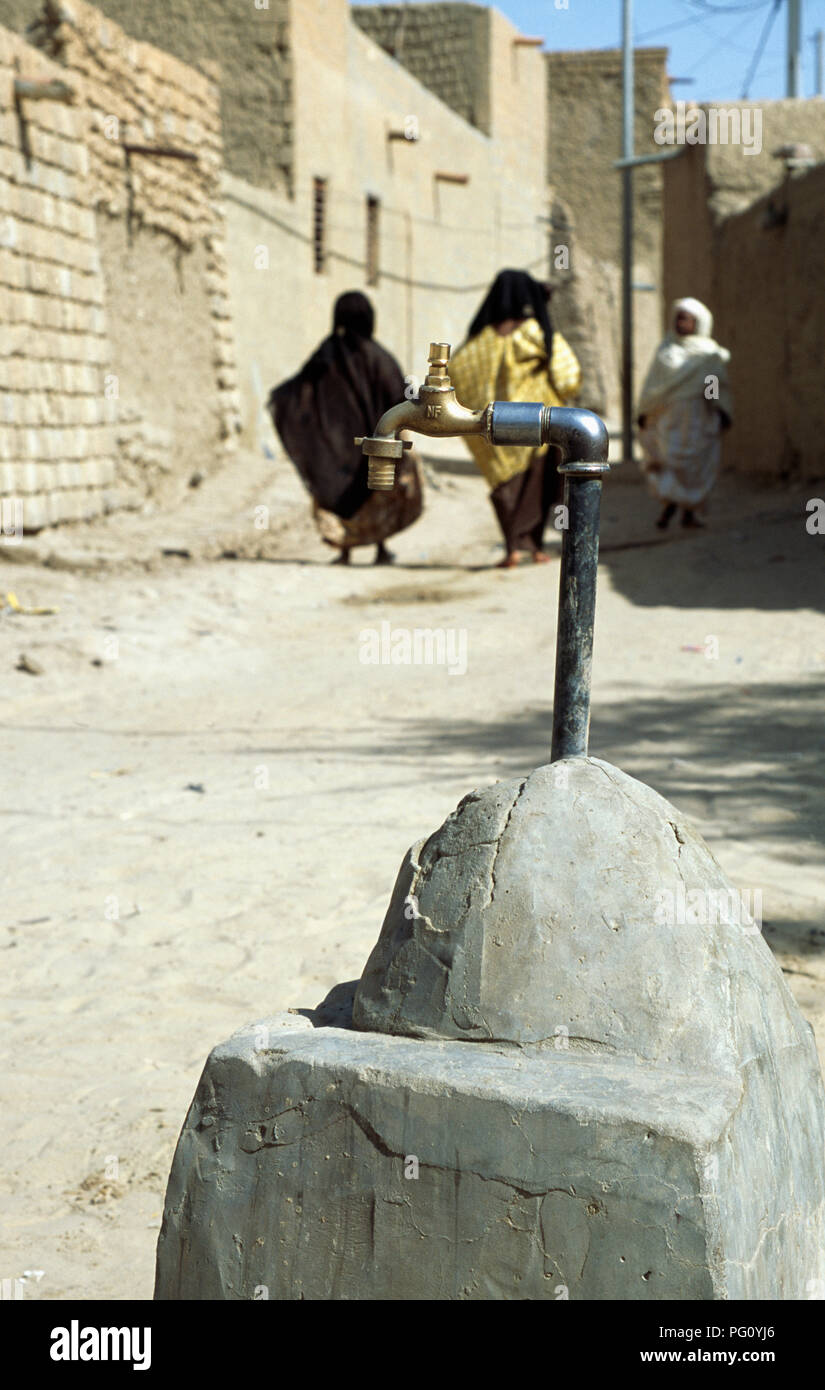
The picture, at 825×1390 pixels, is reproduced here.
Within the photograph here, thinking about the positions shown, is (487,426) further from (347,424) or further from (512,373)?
(347,424)

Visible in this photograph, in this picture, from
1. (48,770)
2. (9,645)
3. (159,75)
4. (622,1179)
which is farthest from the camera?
(159,75)

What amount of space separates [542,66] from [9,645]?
20838mm

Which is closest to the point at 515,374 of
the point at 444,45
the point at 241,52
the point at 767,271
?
the point at 767,271

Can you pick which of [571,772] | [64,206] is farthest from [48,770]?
[64,206]

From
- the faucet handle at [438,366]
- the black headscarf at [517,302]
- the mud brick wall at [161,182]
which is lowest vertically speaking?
the faucet handle at [438,366]

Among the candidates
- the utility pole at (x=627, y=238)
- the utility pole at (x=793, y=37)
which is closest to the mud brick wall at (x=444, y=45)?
the utility pole at (x=627, y=238)

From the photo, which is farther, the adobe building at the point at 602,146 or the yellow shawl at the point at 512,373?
the adobe building at the point at 602,146

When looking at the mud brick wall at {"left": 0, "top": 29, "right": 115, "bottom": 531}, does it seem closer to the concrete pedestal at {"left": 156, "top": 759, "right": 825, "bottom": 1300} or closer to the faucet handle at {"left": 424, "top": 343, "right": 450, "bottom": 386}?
the faucet handle at {"left": 424, "top": 343, "right": 450, "bottom": 386}

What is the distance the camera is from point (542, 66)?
78.6 ft

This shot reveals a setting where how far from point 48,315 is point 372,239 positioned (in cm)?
860

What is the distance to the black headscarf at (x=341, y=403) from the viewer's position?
30.8ft

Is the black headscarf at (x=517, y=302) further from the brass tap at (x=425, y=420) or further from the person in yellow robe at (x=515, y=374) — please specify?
the brass tap at (x=425, y=420)

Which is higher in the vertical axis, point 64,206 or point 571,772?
point 64,206
